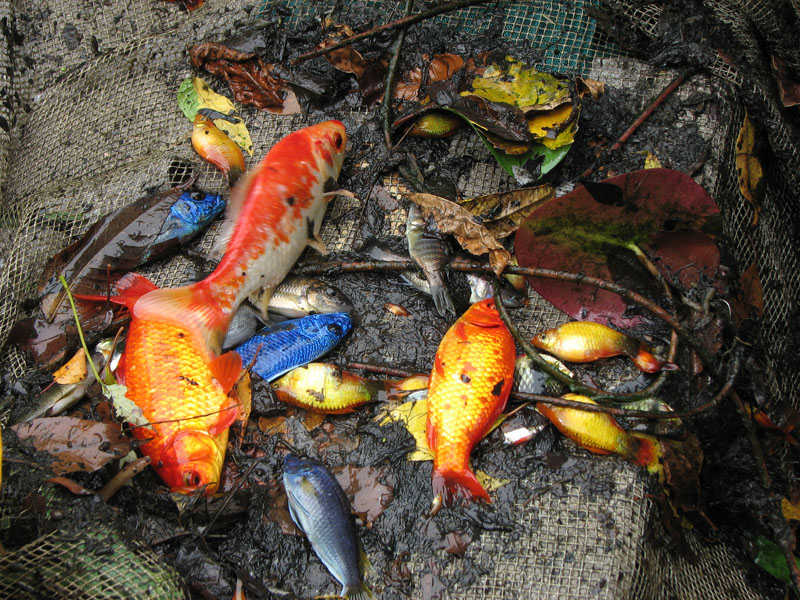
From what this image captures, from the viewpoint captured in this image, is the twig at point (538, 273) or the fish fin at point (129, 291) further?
the fish fin at point (129, 291)

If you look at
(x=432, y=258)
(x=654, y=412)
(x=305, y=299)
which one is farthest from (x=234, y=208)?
(x=654, y=412)

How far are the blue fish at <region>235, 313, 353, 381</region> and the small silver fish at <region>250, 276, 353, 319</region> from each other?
0.07 meters

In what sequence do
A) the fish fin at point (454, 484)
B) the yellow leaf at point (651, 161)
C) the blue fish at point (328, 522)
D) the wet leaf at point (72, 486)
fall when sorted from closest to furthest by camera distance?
the wet leaf at point (72, 486)
the blue fish at point (328, 522)
the fish fin at point (454, 484)
the yellow leaf at point (651, 161)

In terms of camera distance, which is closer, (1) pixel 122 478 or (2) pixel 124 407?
(1) pixel 122 478

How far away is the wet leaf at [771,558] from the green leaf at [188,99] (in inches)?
166

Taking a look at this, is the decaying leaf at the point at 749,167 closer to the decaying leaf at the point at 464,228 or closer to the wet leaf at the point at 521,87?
the wet leaf at the point at 521,87

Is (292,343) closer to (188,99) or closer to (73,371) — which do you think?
(73,371)

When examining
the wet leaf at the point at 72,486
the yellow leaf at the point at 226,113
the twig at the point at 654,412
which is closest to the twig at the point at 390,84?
the yellow leaf at the point at 226,113

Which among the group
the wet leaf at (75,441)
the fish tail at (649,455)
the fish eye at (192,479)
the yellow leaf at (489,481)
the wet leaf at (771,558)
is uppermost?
the wet leaf at (75,441)

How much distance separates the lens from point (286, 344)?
318cm

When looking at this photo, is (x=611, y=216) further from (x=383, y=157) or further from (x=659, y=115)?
(x=383, y=157)

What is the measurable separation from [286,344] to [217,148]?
141 centimetres

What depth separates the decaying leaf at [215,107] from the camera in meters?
3.93

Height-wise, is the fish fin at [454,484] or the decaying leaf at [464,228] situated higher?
the decaying leaf at [464,228]
